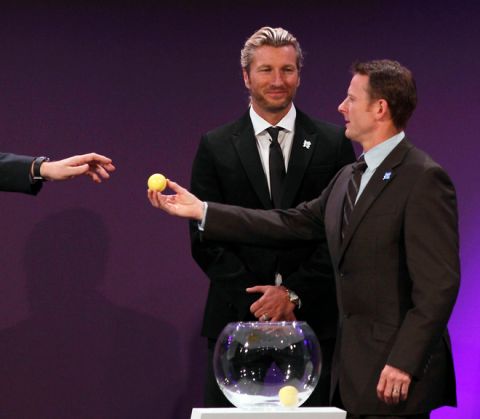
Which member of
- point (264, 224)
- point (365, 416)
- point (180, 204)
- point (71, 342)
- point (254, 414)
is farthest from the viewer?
point (71, 342)

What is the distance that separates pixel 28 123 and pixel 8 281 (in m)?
0.71

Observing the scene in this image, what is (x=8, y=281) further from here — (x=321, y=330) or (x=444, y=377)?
(x=444, y=377)

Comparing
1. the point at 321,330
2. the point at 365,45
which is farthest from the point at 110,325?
the point at 365,45

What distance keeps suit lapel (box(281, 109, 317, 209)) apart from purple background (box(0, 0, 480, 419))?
38.8 inches

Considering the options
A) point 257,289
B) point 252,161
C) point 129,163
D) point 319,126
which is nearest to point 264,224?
point 257,289

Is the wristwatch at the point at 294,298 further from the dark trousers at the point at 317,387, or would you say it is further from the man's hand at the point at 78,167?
the man's hand at the point at 78,167

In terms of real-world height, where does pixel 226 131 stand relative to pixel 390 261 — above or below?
above

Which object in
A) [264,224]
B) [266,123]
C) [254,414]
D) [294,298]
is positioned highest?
[266,123]

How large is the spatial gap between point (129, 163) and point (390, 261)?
1.92 metres

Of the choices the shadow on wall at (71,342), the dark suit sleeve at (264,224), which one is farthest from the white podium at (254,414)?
the shadow on wall at (71,342)

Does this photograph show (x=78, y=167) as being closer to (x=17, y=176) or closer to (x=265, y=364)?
(x=17, y=176)

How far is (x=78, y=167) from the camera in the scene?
3355 mm

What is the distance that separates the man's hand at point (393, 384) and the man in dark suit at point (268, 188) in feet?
2.18

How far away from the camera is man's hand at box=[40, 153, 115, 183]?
3.37m
